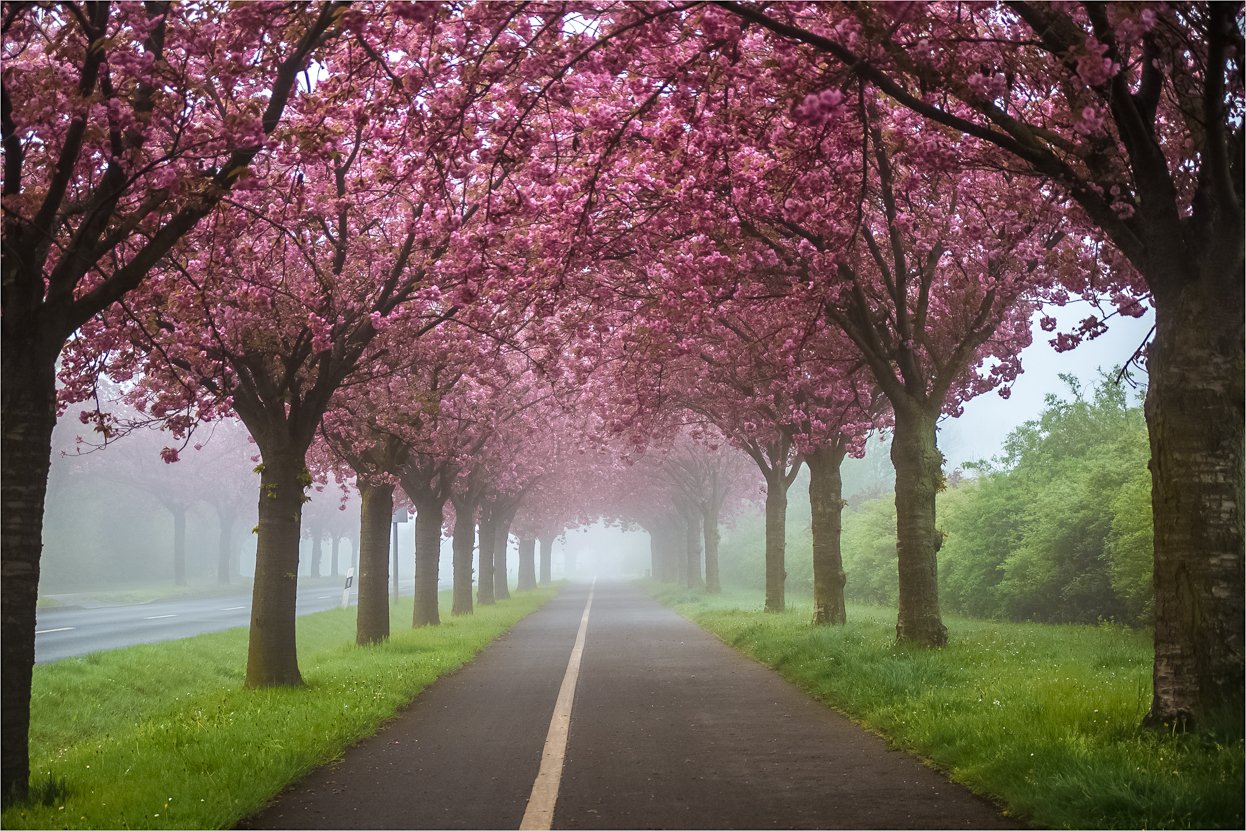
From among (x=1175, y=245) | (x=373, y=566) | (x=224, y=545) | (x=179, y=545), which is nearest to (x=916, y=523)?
(x=1175, y=245)

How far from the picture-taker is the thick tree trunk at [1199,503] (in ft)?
21.3

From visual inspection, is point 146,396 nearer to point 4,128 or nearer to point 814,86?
point 4,128

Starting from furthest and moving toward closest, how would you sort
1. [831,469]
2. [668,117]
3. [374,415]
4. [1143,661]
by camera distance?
[831,469] < [374,415] < [1143,661] < [668,117]

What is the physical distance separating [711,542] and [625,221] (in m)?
30.4

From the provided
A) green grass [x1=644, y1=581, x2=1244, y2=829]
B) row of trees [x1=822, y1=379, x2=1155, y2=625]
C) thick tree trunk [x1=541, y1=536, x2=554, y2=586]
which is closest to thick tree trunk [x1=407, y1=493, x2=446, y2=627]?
green grass [x1=644, y1=581, x2=1244, y2=829]

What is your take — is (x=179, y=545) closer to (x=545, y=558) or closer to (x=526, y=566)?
(x=526, y=566)

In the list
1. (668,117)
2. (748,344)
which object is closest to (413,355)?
(748,344)

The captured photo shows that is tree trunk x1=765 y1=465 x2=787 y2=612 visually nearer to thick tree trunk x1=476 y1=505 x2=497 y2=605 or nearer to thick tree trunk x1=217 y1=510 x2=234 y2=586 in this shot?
thick tree trunk x1=476 y1=505 x2=497 y2=605

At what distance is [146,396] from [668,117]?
10.1m

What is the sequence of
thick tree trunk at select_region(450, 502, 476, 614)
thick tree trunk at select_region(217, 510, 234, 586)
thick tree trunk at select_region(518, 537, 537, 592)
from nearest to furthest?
thick tree trunk at select_region(450, 502, 476, 614) < thick tree trunk at select_region(518, 537, 537, 592) < thick tree trunk at select_region(217, 510, 234, 586)

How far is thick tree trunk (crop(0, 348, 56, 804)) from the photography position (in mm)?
6539

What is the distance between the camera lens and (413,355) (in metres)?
16.6

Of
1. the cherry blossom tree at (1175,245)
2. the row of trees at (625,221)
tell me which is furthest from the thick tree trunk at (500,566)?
the cherry blossom tree at (1175,245)

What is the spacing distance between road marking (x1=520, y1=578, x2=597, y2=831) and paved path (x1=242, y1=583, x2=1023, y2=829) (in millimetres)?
85
